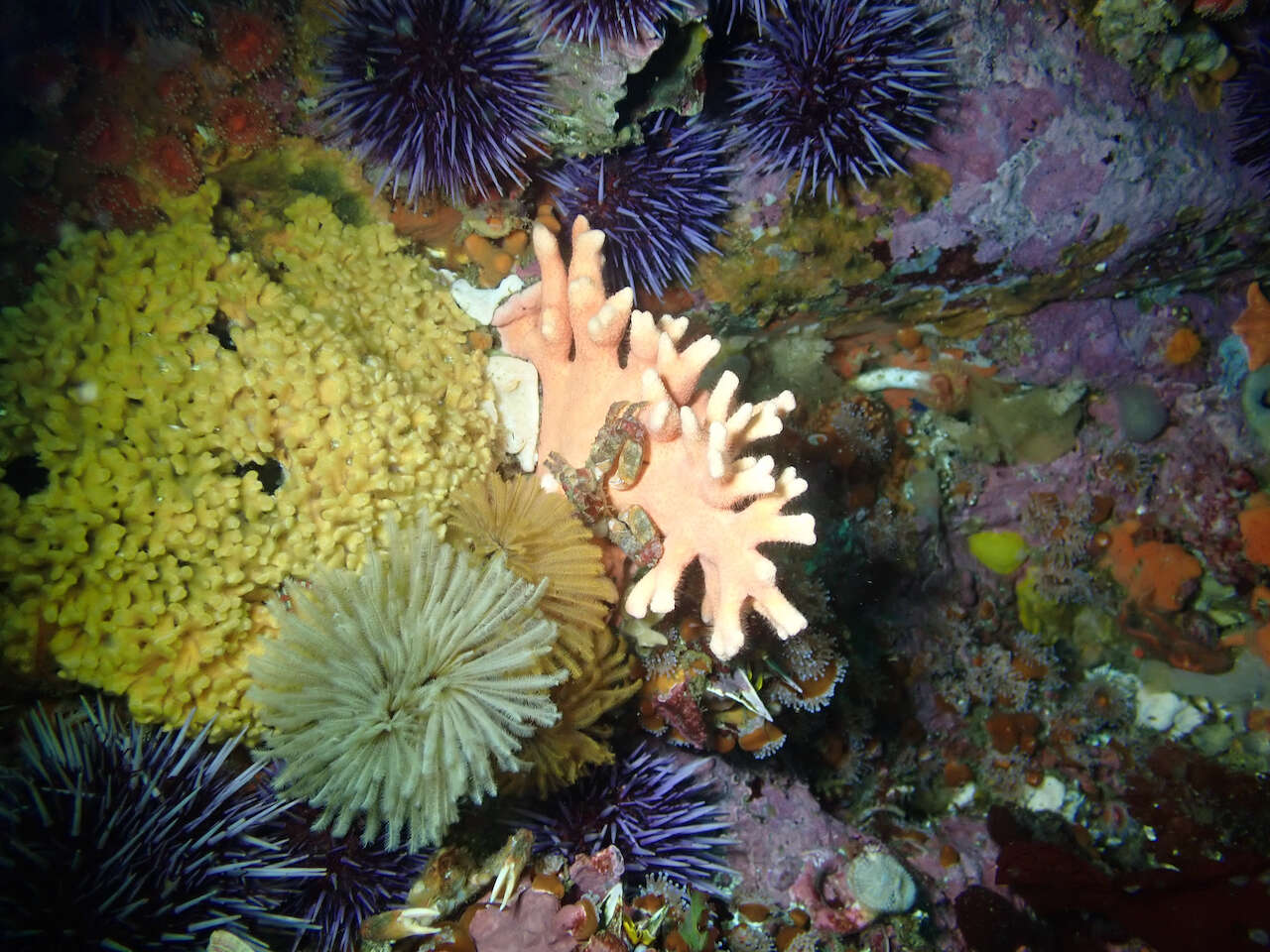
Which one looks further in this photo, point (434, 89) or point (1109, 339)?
point (1109, 339)

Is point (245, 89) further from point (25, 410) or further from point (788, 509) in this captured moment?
point (788, 509)

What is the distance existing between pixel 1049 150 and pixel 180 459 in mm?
5001

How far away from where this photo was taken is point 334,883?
3.04 meters

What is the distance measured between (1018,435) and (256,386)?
5.85 metres

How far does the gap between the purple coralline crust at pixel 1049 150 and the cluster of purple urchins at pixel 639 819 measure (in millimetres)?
3583

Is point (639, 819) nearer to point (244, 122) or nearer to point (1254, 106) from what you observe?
point (244, 122)

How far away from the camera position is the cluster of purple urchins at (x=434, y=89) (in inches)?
123

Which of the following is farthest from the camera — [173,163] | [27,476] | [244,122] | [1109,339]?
[1109,339]

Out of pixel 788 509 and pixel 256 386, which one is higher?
pixel 788 509

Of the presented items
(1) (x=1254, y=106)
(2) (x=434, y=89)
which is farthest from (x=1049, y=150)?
(2) (x=434, y=89)

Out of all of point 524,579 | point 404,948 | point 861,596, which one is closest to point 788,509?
point 861,596

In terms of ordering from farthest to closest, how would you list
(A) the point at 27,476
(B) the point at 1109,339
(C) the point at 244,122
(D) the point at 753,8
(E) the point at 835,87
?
(B) the point at 1109,339, (E) the point at 835,87, (D) the point at 753,8, (C) the point at 244,122, (A) the point at 27,476

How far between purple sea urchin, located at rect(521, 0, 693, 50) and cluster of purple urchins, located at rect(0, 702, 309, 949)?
346 cm

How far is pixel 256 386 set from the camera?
2.80 meters
